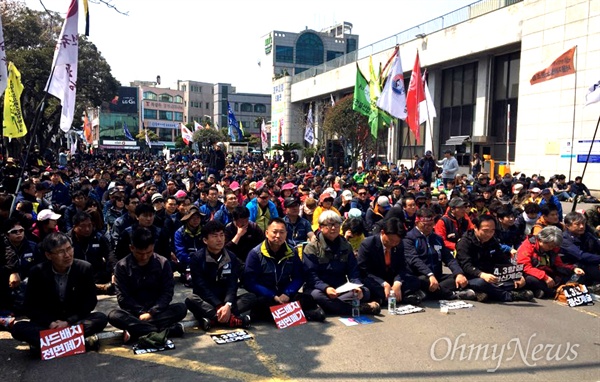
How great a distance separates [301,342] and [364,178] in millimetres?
12561

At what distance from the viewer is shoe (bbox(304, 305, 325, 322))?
230 inches

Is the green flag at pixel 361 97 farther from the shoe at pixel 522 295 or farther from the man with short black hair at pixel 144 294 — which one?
the man with short black hair at pixel 144 294

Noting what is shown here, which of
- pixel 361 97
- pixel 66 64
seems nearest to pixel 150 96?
pixel 361 97

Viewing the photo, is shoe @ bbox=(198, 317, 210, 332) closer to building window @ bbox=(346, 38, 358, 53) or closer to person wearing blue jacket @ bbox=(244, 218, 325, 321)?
person wearing blue jacket @ bbox=(244, 218, 325, 321)

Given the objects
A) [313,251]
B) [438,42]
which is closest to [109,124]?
[438,42]

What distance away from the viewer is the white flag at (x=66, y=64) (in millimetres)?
8141

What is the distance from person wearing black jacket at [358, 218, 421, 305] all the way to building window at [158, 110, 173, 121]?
328 feet

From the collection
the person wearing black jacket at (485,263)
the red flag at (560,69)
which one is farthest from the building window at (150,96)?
the person wearing black jacket at (485,263)

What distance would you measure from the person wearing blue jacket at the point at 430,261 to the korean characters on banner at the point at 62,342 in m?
4.31

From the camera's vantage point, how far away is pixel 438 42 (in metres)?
30.3

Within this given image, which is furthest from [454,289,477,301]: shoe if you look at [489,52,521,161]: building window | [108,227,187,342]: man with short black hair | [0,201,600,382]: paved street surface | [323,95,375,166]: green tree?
[323,95,375,166]: green tree

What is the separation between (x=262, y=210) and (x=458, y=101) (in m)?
25.2

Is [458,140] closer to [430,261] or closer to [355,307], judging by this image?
[430,261]

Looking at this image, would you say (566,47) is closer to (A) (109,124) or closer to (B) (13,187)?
(B) (13,187)
